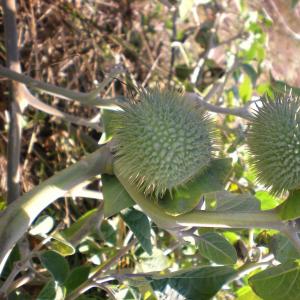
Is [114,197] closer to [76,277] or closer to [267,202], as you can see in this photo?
[76,277]

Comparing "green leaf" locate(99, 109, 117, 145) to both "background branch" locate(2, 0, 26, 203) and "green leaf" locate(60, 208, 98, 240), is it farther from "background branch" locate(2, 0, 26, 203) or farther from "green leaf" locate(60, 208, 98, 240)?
"background branch" locate(2, 0, 26, 203)

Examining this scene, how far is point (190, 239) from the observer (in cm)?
122

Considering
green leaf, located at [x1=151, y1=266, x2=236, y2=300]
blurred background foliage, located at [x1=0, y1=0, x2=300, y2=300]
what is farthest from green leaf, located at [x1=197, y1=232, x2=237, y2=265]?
blurred background foliage, located at [x1=0, y1=0, x2=300, y2=300]

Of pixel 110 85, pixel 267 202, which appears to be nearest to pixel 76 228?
pixel 267 202

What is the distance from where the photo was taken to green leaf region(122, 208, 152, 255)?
120cm

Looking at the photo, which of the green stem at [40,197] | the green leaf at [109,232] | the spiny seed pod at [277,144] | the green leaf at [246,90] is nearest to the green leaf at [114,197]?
the green stem at [40,197]

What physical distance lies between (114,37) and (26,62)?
20.1 inches

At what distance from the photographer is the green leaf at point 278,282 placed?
977 millimetres

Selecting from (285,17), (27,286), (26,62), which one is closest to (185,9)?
(26,62)

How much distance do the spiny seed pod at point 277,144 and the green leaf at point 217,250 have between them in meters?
0.18

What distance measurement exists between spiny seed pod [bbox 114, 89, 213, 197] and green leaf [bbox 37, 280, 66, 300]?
0.31 m

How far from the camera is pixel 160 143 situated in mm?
982

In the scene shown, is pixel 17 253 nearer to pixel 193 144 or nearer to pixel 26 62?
pixel 193 144

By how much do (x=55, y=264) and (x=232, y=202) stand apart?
16.5 inches
